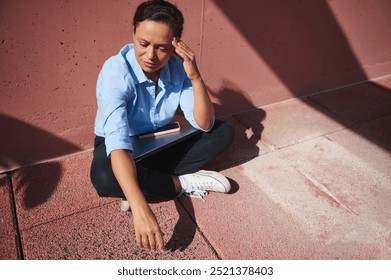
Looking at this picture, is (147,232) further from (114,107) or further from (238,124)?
(238,124)

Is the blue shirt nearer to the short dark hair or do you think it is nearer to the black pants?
the black pants

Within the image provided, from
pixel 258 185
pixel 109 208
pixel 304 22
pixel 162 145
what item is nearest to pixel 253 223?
pixel 258 185

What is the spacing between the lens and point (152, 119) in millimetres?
2352

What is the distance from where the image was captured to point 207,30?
9.22 feet

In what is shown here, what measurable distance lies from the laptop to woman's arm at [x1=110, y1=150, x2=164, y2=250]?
14.3 inches

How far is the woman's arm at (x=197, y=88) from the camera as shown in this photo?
2.05m

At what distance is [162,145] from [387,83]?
3.21 m

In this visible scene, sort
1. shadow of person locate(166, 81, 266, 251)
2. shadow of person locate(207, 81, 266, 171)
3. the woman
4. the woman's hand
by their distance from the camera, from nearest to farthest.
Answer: the woman's hand, the woman, shadow of person locate(166, 81, 266, 251), shadow of person locate(207, 81, 266, 171)

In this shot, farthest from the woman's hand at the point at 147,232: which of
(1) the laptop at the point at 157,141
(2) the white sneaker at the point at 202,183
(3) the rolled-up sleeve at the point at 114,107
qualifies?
(2) the white sneaker at the point at 202,183

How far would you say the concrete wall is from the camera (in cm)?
226

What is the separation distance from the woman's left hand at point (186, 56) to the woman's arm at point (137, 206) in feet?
2.20

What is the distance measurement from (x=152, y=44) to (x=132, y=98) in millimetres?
434

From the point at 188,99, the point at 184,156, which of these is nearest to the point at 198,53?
the point at 188,99

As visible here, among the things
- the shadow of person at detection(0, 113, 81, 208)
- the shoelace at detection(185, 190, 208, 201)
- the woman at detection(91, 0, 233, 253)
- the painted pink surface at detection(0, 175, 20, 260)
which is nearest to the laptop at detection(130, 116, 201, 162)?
the woman at detection(91, 0, 233, 253)
